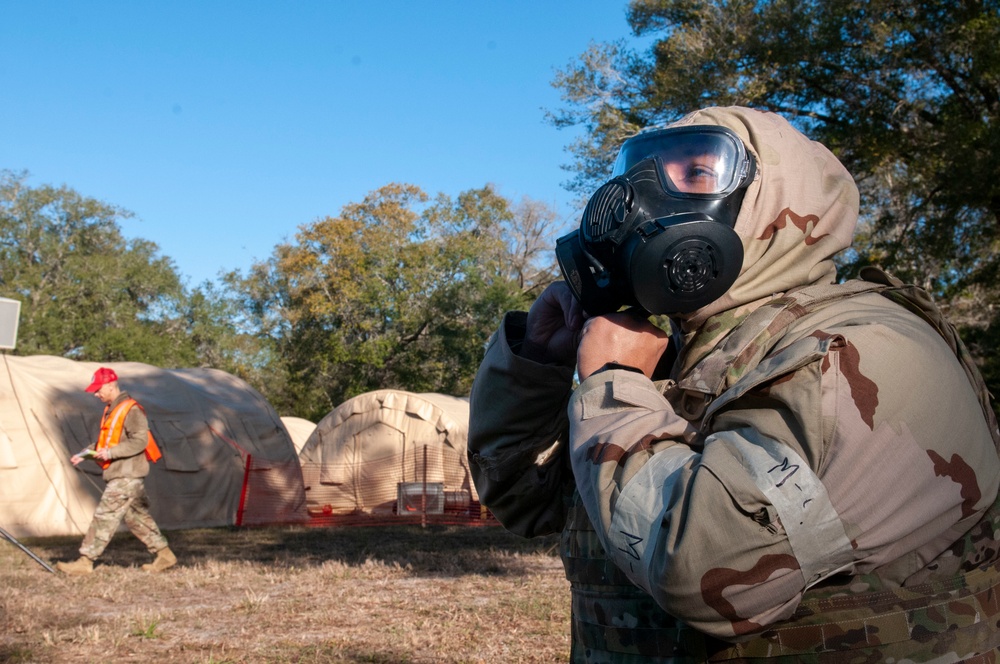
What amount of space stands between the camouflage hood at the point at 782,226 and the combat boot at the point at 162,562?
8.70 m

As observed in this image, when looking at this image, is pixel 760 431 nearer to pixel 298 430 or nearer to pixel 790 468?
pixel 790 468

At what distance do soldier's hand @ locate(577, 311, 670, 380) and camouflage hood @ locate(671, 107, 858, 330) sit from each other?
0.36 feet

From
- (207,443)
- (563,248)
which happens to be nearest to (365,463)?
(207,443)

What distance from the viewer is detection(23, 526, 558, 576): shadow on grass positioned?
9.49 metres

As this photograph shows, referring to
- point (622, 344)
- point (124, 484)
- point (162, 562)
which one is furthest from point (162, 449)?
point (622, 344)

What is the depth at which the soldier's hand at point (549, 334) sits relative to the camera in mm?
1928

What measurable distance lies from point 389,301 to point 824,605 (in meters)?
34.1

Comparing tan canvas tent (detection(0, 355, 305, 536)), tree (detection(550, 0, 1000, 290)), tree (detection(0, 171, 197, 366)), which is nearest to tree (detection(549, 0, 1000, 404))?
tree (detection(550, 0, 1000, 290))

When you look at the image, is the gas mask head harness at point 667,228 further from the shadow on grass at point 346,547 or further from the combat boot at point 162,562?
the combat boot at point 162,562

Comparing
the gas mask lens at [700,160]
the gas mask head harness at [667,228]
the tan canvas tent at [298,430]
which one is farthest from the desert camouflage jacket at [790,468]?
the tan canvas tent at [298,430]

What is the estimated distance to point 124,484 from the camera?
9469 millimetres

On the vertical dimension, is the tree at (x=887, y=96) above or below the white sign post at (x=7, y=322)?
above

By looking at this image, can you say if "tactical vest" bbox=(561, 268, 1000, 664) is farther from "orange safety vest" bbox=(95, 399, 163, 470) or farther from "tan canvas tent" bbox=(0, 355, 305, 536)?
"tan canvas tent" bbox=(0, 355, 305, 536)

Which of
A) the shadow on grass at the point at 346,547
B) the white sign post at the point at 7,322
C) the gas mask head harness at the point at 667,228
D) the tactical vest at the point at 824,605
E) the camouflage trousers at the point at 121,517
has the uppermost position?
the white sign post at the point at 7,322
